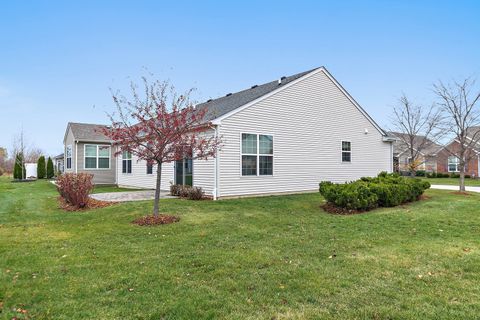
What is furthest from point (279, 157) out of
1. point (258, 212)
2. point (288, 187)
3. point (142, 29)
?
point (142, 29)

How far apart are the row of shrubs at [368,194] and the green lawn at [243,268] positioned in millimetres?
1183

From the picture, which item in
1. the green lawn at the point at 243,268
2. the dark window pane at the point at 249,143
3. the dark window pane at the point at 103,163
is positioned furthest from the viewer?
the dark window pane at the point at 103,163

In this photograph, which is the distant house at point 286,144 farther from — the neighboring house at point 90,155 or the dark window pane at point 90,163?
the dark window pane at point 90,163

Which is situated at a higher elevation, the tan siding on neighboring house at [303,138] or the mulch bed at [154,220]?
the tan siding on neighboring house at [303,138]

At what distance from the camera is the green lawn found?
3277 mm

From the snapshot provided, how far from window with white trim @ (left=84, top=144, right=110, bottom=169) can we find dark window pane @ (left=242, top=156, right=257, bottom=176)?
13130 millimetres

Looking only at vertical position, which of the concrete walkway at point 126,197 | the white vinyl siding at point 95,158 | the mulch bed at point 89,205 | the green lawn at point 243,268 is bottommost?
the green lawn at point 243,268

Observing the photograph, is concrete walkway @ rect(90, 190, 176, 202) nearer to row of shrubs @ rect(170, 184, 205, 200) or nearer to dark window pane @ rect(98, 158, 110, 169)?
row of shrubs @ rect(170, 184, 205, 200)

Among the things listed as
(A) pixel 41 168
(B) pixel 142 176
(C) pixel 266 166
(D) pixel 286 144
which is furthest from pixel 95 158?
(A) pixel 41 168

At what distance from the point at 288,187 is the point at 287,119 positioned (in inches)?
119

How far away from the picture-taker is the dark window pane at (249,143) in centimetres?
1267

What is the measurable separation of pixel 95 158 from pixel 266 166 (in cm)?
1418

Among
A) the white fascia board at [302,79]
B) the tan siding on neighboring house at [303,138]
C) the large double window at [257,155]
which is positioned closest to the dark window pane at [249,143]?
the large double window at [257,155]

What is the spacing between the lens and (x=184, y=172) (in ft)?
45.4
